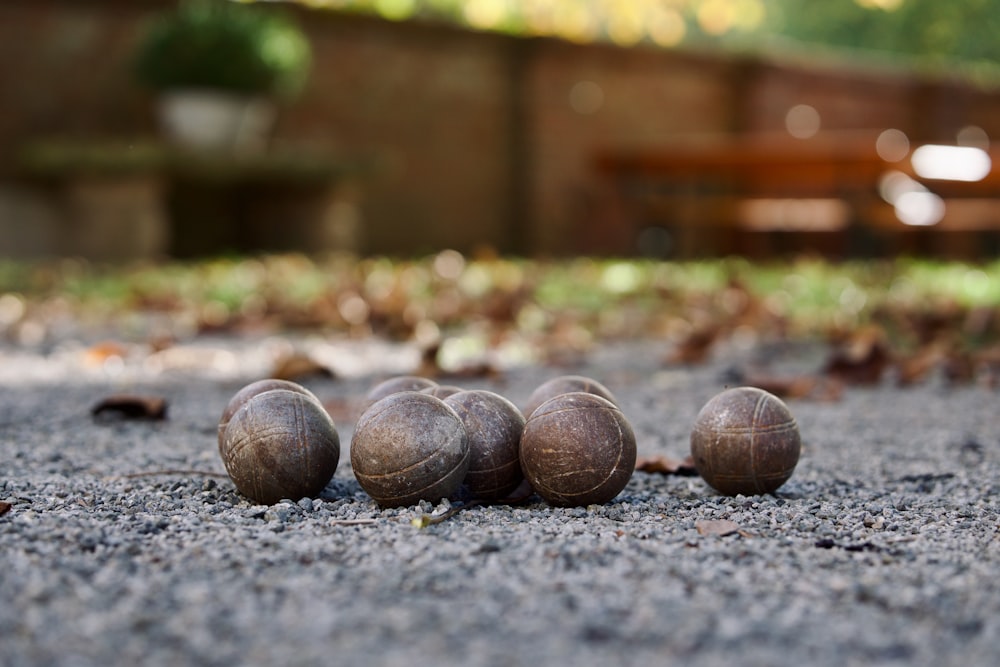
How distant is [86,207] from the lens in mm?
10102

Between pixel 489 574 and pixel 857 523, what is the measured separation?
91 centimetres

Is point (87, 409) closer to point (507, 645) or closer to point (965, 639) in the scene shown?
point (507, 645)

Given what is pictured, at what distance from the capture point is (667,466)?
323 centimetres

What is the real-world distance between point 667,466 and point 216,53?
323 inches

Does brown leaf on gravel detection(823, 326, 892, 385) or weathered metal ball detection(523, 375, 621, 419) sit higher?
weathered metal ball detection(523, 375, 621, 419)

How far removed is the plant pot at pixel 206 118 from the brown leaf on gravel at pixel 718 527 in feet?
28.3

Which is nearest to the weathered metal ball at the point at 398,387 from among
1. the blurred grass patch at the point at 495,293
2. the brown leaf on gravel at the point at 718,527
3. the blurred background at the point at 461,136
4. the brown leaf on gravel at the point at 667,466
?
the brown leaf on gravel at the point at 667,466

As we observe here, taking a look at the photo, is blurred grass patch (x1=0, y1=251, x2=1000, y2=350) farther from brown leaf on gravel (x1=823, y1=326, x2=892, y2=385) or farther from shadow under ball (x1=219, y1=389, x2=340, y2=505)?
shadow under ball (x1=219, y1=389, x2=340, y2=505)

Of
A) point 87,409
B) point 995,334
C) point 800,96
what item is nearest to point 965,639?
point 87,409

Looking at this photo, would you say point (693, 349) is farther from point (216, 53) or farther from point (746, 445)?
point (216, 53)

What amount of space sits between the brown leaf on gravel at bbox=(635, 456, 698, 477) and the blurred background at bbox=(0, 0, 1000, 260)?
7.44m

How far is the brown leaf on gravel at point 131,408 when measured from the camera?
3.91 m

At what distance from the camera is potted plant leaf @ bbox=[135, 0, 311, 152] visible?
10328 mm

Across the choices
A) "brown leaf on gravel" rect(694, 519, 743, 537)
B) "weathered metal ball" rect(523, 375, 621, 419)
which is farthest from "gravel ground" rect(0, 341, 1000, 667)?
"weathered metal ball" rect(523, 375, 621, 419)
